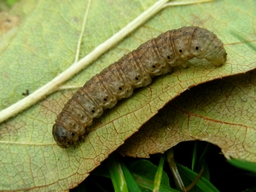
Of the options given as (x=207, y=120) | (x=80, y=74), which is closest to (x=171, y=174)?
(x=207, y=120)

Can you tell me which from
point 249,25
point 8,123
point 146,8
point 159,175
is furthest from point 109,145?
point 249,25

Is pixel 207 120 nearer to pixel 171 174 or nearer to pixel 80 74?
pixel 171 174

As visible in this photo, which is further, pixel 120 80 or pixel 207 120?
pixel 120 80

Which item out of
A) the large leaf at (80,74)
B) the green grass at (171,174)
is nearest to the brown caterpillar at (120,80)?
the large leaf at (80,74)

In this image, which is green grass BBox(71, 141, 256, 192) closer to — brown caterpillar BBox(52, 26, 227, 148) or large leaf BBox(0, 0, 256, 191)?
large leaf BBox(0, 0, 256, 191)

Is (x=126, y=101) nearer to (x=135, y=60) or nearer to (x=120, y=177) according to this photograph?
(x=135, y=60)

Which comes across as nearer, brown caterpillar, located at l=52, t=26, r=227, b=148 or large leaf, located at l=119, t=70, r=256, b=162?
large leaf, located at l=119, t=70, r=256, b=162

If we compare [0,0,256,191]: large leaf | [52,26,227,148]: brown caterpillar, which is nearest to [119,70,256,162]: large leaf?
[0,0,256,191]: large leaf
